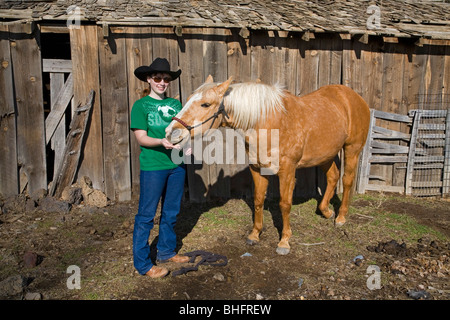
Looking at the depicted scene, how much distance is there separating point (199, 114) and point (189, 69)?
2.57 m

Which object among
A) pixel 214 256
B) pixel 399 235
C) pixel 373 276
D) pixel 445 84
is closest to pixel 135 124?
pixel 214 256

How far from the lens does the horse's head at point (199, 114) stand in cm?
344

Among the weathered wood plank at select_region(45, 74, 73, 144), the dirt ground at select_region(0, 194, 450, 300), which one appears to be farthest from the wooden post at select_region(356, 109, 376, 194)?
the weathered wood plank at select_region(45, 74, 73, 144)

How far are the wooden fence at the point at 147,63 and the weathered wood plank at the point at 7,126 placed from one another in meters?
0.01

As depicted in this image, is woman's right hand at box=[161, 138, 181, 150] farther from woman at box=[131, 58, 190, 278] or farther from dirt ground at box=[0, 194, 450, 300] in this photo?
dirt ground at box=[0, 194, 450, 300]

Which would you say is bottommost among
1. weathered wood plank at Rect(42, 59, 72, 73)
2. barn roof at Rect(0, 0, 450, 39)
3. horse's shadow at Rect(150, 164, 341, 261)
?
horse's shadow at Rect(150, 164, 341, 261)

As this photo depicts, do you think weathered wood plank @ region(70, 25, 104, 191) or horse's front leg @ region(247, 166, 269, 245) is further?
weathered wood plank @ region(70, 25, 104, 191)

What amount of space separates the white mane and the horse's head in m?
0.17

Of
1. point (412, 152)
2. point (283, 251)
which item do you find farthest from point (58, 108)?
point (412, 152)

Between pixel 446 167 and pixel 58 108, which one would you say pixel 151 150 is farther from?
pixel 446 167

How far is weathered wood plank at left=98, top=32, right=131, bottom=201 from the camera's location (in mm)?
5703

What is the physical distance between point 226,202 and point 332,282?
112 inches

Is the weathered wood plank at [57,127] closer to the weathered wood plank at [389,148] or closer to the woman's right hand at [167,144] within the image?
the woman's right hand at [167,144]
